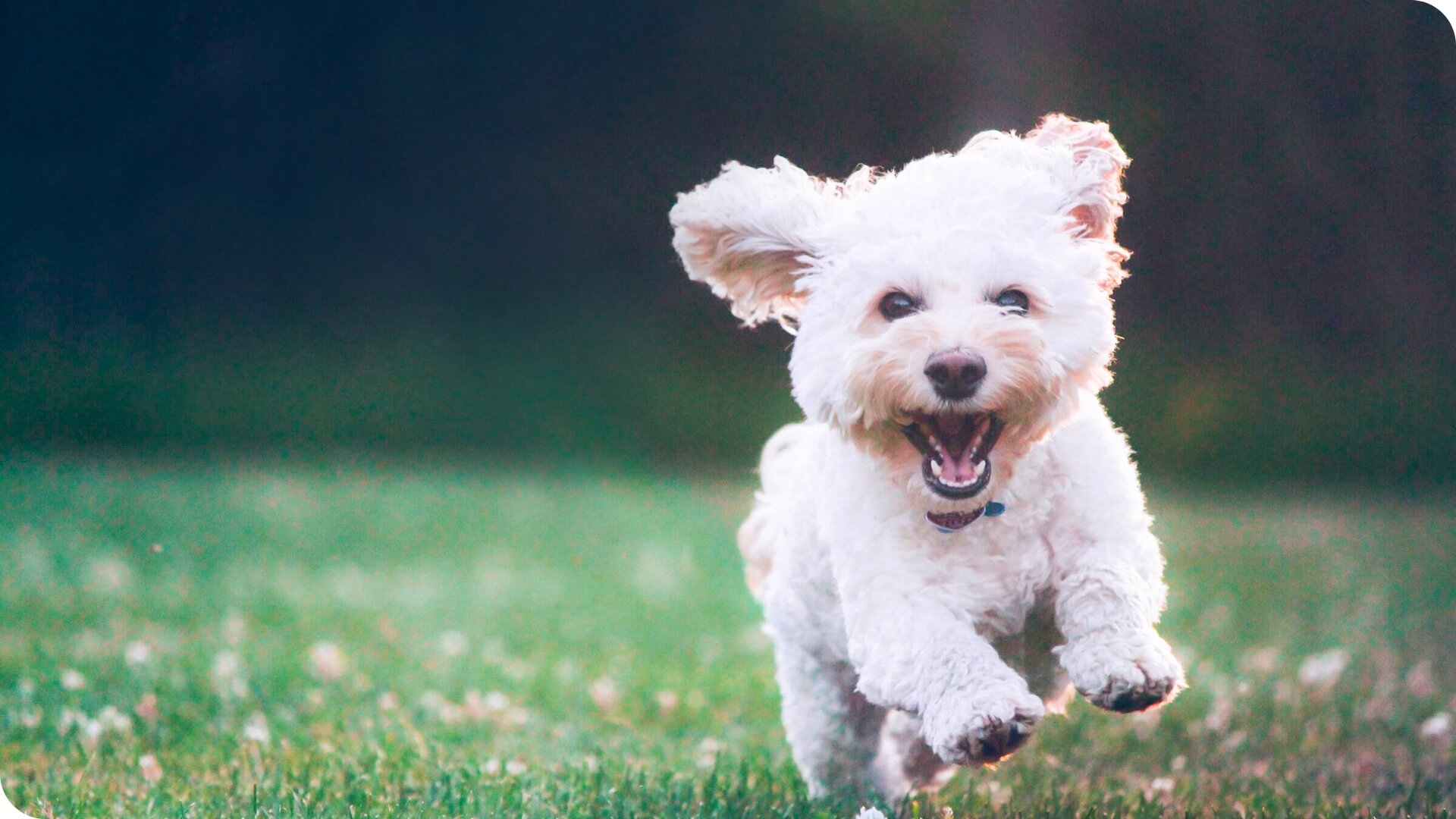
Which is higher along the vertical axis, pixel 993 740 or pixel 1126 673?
pixel 1126 673

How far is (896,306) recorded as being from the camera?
2.69 m

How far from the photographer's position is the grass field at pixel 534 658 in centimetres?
339

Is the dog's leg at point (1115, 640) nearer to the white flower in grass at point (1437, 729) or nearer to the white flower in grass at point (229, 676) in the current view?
the white flower in grass at point (1437, 729)

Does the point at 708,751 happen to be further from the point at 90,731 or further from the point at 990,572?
the point at 90,731

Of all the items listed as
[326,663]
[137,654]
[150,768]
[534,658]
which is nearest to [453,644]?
[534,658]

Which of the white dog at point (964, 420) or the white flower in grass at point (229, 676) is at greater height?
the white dog at point (964, 420)

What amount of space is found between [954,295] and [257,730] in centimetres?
239

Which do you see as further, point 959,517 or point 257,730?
point 257,730

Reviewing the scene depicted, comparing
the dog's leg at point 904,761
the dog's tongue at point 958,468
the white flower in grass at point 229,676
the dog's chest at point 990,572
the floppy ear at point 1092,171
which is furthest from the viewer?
the white flower in grass at point 229,676

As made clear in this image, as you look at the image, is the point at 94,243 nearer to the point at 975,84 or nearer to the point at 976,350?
the point at 975,84

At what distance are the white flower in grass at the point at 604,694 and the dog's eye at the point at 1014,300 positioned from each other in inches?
90.8

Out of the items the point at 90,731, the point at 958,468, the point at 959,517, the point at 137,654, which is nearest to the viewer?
the point at 958,468

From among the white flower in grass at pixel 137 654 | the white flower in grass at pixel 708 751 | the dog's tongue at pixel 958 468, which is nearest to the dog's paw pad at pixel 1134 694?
the dog's tongue at pixel 958 468

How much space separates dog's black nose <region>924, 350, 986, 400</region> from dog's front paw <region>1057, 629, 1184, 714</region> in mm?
516
